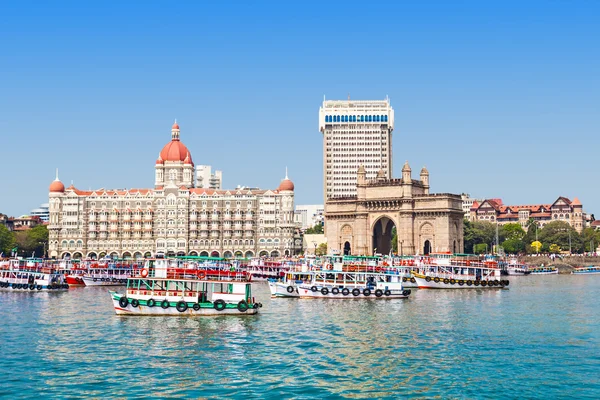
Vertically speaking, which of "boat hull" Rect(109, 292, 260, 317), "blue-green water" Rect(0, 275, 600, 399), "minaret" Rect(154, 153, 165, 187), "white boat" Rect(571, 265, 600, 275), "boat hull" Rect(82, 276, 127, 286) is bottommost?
"blue-green water" Rect(0, 275, 600, 399)

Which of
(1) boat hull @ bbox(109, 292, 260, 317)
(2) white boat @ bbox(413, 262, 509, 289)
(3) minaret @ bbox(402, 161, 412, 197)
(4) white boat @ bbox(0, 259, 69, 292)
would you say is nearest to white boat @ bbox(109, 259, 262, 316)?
(1) boat hull @ bbox(109, 292, 260, 317)

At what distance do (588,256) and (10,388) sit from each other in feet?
523

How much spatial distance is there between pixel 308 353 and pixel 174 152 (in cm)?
14735

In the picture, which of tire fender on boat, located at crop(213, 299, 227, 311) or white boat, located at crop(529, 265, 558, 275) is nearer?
tire fender on boat, located at crop(213, 299, 227, 311)

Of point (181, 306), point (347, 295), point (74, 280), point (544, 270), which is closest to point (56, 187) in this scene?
point (74, 280)

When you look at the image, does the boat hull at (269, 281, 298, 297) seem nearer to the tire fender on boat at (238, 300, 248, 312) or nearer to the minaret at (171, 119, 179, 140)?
the tire fender on boat at (238, 300, 248, 312)

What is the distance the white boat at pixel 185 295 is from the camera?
57.8m

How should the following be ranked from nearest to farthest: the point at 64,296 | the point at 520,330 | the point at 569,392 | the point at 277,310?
1. the point at 569,392
2. the point at 520,330
3. the point at 277,310
4. the point at 64,296

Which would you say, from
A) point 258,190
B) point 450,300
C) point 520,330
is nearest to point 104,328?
point 520,330

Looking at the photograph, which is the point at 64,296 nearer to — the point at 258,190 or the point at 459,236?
the point at 459,236

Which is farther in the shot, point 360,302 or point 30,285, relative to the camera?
point 30,285

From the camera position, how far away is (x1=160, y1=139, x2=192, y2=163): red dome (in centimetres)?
18538

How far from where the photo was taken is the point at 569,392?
33.9 meters

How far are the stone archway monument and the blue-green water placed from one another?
78378 mm
